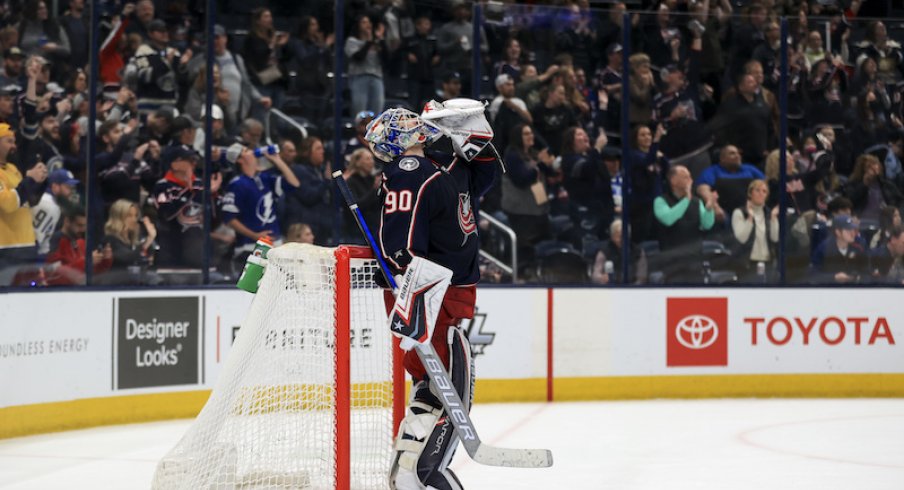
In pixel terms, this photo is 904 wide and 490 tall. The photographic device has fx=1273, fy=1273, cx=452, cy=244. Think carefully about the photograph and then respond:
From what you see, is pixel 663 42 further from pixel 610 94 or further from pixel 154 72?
pixel 154 72

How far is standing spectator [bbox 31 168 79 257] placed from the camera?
666 centimetres

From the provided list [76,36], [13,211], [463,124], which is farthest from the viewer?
[76,36]

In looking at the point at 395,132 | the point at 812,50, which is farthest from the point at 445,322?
the point at 812,50

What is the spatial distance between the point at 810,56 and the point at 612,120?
1.43 m

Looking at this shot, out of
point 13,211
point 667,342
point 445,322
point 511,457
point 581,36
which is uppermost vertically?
point 581,36

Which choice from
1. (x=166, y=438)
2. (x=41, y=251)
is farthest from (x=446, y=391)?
(x=41, y=251)

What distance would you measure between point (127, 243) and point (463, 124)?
11.3 feet

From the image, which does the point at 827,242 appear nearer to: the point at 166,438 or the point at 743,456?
the point at 743,456

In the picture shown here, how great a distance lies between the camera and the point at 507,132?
26.3ft

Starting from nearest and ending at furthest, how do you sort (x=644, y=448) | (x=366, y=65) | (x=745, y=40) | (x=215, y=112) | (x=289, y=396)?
(x=289, y=396), (x=644, y=448), (x=215, y=112), (x=366, y=65), (x=745, y=40)

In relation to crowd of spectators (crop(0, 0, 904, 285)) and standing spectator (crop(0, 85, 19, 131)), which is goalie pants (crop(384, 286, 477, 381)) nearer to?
crowd of spectators (crop(0, 0, 904, 285))

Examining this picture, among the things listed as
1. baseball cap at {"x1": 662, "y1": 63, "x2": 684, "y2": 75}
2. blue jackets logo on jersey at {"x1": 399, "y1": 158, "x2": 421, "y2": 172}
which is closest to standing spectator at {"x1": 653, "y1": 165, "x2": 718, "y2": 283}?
baseball cap at {"x1": 662, "y1": 63, "x2": 684, "y2": 75}

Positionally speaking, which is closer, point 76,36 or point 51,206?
point 51,206

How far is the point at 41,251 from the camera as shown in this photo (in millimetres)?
6645
